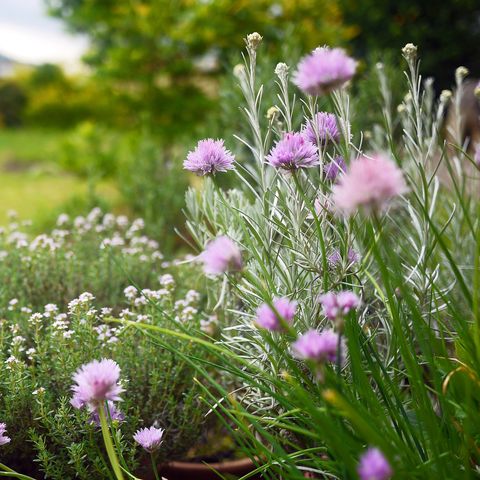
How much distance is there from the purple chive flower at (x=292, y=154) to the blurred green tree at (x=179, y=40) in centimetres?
548

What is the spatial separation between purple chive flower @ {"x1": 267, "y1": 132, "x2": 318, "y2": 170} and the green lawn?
3839 mm

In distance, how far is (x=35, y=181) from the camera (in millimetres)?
10938

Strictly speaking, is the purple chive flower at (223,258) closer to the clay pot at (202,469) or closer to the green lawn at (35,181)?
the clay pot at (202,469)

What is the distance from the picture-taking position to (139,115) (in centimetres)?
723

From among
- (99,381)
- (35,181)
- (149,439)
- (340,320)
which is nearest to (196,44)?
(35,181)

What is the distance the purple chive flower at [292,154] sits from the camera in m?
1.25

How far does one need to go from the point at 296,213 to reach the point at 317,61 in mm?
685

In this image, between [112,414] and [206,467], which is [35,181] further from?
[112,414]

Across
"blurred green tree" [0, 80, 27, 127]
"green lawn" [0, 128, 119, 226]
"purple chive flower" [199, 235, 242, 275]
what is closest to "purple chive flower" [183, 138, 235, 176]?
"purple chive flower" [199, 235, 242, 275]

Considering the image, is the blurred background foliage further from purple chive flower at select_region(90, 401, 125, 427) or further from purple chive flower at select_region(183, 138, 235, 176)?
purple chive flower at select_region(183, 138, 235, 176)

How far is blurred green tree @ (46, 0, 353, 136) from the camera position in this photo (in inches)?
268

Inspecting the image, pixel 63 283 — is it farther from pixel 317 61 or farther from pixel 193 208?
pixel 317 61

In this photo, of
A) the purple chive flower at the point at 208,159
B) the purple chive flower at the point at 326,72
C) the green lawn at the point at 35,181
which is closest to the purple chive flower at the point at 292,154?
the purple chive flower at the point at 208,159

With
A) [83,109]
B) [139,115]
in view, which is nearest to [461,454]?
[139,115]
